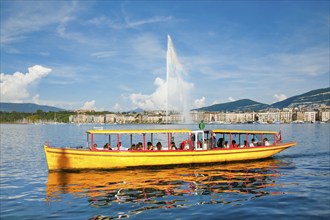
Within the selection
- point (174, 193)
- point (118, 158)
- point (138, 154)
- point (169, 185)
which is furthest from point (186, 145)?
point (174, 193)

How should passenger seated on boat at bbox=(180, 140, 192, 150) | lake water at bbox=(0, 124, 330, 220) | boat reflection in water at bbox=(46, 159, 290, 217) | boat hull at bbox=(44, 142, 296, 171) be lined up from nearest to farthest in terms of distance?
1. lake water at bbox=(0, 124, 330, 220)
2. boat reflection in water at bbox=(46, 159, 290, 217)
3. boat hull at bbox=(44, 142, 296, 171)
4. passenger seated on boat at bbox=(180, 140, 192, 150)

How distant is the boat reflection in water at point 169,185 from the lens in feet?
57.9

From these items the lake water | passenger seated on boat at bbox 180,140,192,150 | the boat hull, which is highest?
passenger seated on boat at bbox 180,140,192,150

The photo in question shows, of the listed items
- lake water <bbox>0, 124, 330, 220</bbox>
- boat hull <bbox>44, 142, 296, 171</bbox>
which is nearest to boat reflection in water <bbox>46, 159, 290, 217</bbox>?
lake water <bbox>0, 124, 330, 220</bbox>

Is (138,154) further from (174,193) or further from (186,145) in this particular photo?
(174,193)

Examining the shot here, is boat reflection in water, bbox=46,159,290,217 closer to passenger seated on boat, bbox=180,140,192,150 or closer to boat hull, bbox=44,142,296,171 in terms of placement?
boat hull, bbox=44,142,296,171

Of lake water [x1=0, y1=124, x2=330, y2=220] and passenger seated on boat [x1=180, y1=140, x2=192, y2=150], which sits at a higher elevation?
passenger seated on boat [x1=180, y1=140, x2=192, y2=150]

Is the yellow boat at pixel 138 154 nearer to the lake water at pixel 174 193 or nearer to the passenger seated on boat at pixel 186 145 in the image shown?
the passenger seated on boat at pixel 186 145

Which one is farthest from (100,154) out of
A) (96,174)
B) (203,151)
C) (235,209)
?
(235,209)

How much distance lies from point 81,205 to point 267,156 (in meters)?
21.5

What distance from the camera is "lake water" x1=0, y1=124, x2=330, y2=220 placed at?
50.4ft

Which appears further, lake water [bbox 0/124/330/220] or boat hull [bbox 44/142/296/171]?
boat hull [bbox 44/142/296/171]

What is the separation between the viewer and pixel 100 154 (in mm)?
27000

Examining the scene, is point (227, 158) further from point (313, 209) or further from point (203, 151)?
point (313, 209)
